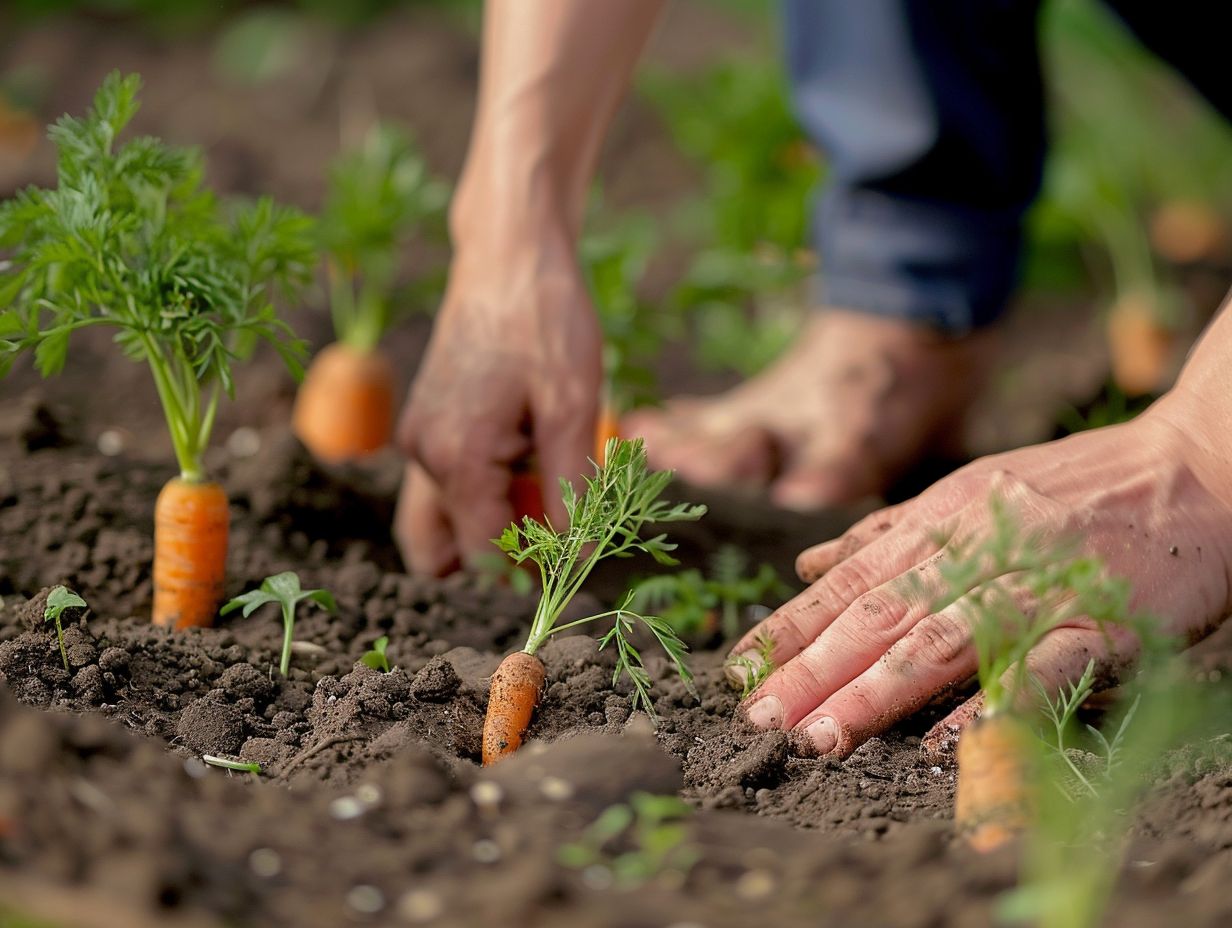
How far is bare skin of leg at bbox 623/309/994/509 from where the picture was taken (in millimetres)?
3062

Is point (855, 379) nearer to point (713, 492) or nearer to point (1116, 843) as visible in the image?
point (713, 492)

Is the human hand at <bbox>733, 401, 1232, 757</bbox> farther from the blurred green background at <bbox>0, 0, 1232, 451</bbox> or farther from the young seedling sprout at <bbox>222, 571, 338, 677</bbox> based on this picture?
the blurred green background at <bbox>0, 0, 1232, 451</bbox>

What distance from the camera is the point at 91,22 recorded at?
20.1 ft

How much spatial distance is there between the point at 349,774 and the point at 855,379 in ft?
6.44

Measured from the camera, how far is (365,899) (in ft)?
3.68

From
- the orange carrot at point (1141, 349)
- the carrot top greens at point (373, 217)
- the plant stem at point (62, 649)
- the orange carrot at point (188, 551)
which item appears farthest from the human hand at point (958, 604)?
the orange carrot at point (1141, 349)

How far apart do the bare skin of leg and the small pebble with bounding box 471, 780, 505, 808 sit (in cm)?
172

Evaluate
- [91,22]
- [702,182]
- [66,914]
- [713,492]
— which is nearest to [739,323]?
[713,492]

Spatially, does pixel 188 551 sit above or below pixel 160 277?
below

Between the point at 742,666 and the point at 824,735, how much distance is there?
171 millimetres

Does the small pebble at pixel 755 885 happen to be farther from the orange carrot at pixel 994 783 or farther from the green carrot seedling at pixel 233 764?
the green carrot seedling at pixel 233 764

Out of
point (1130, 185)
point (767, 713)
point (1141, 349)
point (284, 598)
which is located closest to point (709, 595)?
point (767, 713)

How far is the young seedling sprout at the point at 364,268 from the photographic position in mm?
3080

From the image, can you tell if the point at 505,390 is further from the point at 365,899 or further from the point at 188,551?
the point at 365,899
